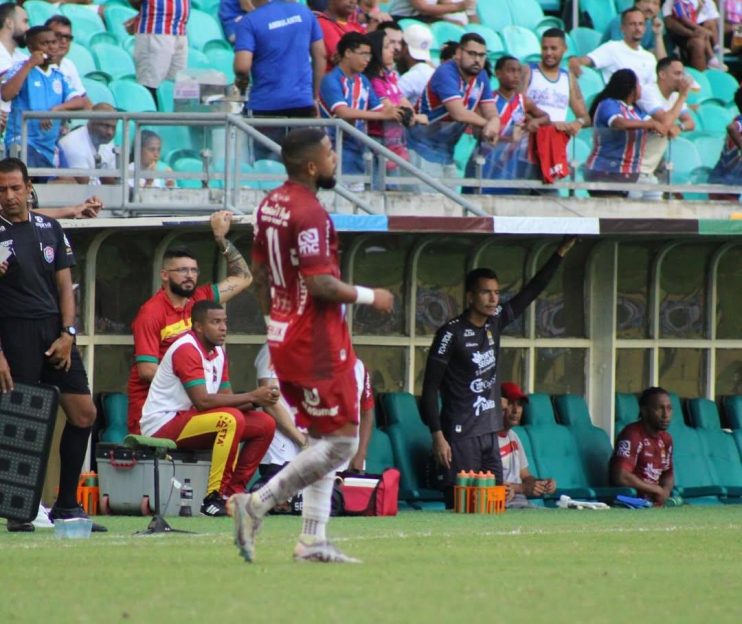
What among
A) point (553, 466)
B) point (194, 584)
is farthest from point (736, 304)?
point (194, 584)

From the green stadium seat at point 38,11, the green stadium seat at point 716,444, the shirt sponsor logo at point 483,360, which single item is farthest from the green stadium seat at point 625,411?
the green stadium seat at point 38,11

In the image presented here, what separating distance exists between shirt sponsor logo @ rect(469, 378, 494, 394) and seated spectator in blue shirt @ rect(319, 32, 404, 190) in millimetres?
2092

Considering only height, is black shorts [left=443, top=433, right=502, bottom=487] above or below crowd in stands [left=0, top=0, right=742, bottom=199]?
below

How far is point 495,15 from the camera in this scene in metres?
19.7

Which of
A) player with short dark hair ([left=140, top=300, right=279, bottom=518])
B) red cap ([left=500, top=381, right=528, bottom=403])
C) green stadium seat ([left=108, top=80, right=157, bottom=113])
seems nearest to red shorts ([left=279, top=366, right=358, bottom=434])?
player with short dark hair ([left=140, top=300, right=279, bottom=518])

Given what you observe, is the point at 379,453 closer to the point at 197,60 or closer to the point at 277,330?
the point at 197,60

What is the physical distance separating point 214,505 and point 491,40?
28.7 ft

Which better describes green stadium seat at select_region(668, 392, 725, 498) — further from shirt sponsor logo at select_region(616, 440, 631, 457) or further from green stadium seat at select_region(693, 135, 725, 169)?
green stadium seat at select_region(693, 135, 725, 169)

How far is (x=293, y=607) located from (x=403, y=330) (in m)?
8.53

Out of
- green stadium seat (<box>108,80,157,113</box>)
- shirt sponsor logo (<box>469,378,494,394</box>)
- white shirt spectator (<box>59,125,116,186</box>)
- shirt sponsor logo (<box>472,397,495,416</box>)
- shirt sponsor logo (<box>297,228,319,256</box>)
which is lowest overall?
shirt sponsor logo (<box>472,397,495,416</box>)

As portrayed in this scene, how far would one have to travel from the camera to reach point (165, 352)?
12.1 meters

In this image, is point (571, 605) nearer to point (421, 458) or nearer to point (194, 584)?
point (194, 584)

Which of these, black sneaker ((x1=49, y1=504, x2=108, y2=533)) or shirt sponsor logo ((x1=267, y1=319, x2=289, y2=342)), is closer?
shirt sponsor logo ((x1=267, y1=319, x2=289, y2=342))

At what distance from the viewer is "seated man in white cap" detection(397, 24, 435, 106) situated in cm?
1486
